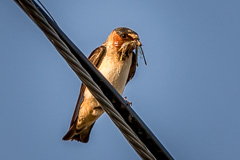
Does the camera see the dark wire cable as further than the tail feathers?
No

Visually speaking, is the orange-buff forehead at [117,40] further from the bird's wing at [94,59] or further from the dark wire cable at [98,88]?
the dark wire cable at [98,88]

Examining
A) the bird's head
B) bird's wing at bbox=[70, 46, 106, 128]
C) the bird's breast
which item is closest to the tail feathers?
bird's wing at bbox=[70, 46, 106, 128]

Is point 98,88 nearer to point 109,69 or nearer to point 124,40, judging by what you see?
point 109,69

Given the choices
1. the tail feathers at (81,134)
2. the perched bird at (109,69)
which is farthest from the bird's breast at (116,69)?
the tail feathers at (81,134)

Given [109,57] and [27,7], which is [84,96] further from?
[27,7]

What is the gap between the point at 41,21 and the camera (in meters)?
3.21

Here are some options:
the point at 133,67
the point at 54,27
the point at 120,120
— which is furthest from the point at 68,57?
the point at 133,67

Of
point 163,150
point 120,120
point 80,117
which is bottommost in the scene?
point 163,150

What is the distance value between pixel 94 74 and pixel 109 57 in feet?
8.86

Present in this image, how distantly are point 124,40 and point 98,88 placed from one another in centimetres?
351

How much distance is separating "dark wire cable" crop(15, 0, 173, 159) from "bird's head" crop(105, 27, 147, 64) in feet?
8.73

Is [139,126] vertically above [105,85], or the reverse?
[105,85]

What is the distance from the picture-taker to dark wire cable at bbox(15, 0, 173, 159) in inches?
127

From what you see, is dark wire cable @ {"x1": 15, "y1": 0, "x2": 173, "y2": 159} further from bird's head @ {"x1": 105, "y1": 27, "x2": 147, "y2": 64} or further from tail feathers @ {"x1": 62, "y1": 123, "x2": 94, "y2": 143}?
tail feathers @ {"x1": 62, "y1": 123, "x2": 94, "y2": 143}
